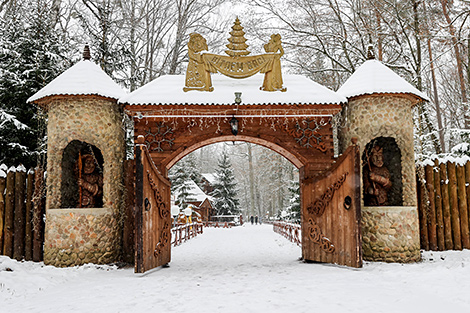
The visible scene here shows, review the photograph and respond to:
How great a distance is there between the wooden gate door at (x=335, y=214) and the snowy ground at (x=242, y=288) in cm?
35

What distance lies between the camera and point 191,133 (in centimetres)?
925

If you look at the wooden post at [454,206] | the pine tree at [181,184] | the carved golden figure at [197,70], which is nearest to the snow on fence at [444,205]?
the wooden post at [454,206]

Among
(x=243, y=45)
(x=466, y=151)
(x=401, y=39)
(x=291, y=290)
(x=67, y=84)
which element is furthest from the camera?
(x=401, y=39)

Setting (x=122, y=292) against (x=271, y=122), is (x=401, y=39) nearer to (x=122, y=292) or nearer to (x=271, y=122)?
(x=271, y=122)

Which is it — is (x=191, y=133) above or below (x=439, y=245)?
above

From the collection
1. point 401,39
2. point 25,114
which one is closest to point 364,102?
point 401,39

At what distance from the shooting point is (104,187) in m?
8.98

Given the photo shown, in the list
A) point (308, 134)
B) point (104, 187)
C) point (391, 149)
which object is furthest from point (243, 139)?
point (391, 149)

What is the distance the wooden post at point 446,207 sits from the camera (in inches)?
380

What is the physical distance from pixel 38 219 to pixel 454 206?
10.0 meters

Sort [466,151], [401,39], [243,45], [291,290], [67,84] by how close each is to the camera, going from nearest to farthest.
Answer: [291,290], [67,84], [243,45], [466,151], [401,39]

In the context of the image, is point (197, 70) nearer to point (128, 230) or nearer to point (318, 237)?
point (128, 230)

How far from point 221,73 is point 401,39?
1004 cm

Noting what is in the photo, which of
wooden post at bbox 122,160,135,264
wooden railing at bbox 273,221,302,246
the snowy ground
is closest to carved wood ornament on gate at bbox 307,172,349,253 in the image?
the snowy ground
